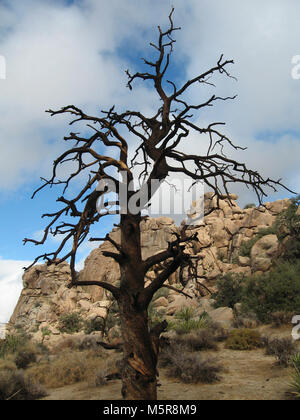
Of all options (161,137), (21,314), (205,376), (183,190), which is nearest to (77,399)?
(205,376)

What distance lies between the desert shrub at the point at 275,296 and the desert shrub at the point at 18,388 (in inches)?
437

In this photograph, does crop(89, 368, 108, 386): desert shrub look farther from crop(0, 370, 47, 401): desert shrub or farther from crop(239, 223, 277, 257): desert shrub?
crop(239, 223, 277, 257): desert shrub

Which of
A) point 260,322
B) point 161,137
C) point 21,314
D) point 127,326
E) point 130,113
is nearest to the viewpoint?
point 127,326

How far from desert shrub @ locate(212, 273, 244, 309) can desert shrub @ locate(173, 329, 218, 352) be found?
8.30 m

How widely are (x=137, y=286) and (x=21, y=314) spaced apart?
44508 mm

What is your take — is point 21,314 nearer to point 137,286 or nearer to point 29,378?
point 29,378

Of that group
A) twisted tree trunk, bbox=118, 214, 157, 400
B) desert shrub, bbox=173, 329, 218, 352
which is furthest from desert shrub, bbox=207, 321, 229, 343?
twisted tree trunk, bbox=118, 214, 157, 400

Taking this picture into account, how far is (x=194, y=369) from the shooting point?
8484mm

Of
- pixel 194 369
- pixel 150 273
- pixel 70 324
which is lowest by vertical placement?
pixel 70 324

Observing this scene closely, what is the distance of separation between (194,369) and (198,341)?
13.9 feet

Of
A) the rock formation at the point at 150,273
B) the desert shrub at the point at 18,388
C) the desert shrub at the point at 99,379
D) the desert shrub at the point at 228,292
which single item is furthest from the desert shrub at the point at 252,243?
the desert shrub at the point at 18,388

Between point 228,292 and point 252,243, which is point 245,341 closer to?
point 228,292

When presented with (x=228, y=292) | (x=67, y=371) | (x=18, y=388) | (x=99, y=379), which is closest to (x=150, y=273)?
(x=228, y=292)

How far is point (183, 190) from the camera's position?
7.84m
